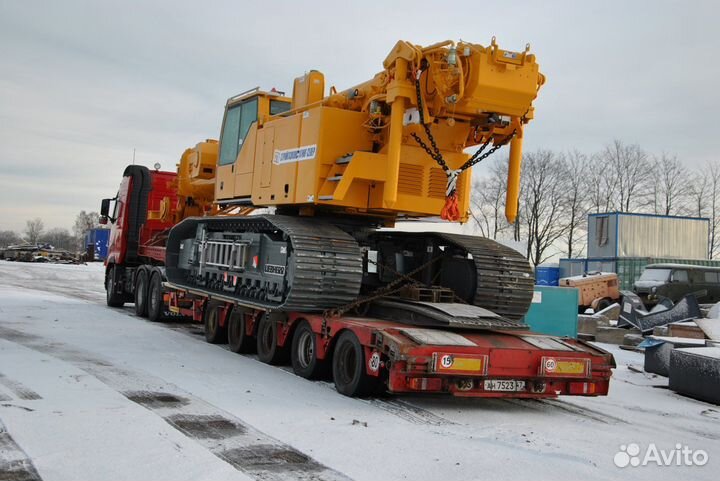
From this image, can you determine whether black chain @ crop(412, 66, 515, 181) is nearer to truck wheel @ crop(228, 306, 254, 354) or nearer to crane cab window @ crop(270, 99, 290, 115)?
crane cab window @ crop(270, 99, 290, 115)

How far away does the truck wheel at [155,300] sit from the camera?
16641 mm

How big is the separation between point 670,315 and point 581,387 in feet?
30.1

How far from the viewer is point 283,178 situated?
36.0ft

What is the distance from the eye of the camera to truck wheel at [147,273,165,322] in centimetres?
1664

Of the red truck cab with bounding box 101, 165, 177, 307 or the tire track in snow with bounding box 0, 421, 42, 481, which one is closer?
the tire track in snow with bounding box 0, 421, 42, 481

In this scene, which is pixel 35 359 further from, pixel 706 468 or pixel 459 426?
pixel 706 468

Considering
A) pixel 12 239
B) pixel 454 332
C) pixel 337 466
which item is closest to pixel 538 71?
pixel 454 332

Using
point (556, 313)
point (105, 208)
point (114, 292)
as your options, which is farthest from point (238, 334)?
point (105, 208)

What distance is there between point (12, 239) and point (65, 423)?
146 m

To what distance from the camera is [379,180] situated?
1011 cm

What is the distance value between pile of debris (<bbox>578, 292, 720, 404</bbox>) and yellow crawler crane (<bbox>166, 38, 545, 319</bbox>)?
7.27 ft

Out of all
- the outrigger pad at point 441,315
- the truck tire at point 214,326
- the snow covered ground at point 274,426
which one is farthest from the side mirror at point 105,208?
the outrigger pad at point 441,315

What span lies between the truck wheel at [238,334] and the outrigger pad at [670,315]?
9179 millimetres

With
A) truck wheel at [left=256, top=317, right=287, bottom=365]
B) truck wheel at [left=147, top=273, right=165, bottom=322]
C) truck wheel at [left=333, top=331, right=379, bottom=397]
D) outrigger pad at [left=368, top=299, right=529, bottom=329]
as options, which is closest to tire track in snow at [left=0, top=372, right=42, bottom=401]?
truck wheel at [left=333, top=331, right=379, bottom=397]
